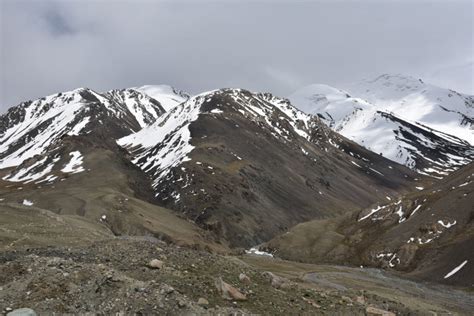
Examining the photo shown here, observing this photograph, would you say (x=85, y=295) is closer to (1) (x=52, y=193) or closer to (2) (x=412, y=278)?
(2) (x=412, y=278)

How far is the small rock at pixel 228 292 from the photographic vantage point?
88.2 ft

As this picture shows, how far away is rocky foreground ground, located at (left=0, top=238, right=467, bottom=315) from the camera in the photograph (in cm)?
2325

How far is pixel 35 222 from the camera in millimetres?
62781

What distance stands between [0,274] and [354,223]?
578 ft

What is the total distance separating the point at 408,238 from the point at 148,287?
134891 mm

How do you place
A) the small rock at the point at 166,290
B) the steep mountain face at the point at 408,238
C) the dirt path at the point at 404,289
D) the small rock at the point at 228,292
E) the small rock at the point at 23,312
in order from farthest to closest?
1. the steep mountain face at the point at 408,238
2. the dirt path at the point at 404,289
3. the small rock at the point at 228,292
4. the small rock at the point at 166,290
5. the small rock at the point at 23,312

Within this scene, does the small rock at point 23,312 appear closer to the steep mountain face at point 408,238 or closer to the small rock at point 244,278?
the small rock at point 244,278

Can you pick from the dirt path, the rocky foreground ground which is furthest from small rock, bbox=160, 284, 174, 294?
the dirt path

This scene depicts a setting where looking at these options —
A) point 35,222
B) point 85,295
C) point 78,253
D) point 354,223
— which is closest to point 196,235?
point 354,223

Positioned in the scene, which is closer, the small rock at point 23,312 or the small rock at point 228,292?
the small rock at point 23,312

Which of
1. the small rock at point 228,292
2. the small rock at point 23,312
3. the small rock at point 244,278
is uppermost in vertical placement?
the small rock at point 244,278

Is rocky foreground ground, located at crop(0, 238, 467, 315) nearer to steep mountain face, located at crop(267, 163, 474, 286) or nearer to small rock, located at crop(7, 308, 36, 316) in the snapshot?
small rock, located at crop(7, 308, 36, 316)

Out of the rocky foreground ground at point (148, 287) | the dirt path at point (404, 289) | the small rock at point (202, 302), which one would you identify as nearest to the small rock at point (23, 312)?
the rocky foreground ground at point (148, 287)

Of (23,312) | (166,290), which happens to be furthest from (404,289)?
(23,312)
